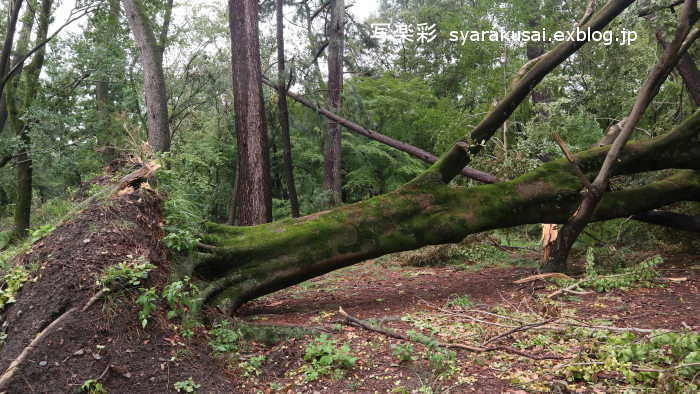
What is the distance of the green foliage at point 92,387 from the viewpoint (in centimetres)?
311

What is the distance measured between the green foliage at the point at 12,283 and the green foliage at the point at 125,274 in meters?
0.75

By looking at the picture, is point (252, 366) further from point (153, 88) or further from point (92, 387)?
point (153, 88)

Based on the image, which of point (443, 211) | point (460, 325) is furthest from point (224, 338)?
point (443, 211)

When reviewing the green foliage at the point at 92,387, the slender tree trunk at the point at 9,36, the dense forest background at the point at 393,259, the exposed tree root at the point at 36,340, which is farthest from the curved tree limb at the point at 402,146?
the slender tree trunk at the point at 9,36

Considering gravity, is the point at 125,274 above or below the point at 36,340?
above

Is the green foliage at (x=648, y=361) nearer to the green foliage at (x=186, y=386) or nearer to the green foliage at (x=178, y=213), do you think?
the green foliage at (x=186, y=386)

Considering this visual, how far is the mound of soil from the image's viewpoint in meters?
3.22

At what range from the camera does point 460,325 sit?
4535 mm

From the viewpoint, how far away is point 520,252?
30.0 feet

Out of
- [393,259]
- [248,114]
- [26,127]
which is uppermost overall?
[26,127]

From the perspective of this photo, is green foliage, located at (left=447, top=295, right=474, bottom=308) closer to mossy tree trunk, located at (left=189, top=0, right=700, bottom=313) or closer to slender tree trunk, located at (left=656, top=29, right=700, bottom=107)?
mossy tree trunk, located at (left=189, top=0, right=700, bottom=313)

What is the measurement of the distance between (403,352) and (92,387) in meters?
2.27

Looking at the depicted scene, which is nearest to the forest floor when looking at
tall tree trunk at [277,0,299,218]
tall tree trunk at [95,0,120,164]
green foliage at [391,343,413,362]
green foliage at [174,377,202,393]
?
green foliage at [391,343,413,362]

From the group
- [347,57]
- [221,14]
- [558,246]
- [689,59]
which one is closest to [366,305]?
[558,246]
